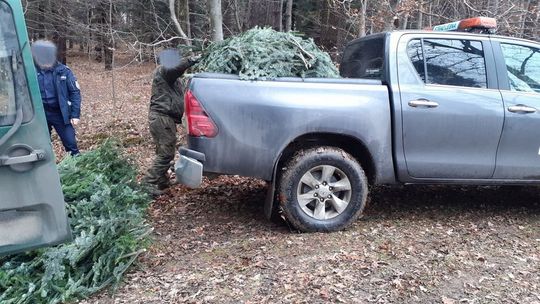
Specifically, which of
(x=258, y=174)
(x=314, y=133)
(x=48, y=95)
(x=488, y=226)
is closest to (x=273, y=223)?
(x=258, y=174)

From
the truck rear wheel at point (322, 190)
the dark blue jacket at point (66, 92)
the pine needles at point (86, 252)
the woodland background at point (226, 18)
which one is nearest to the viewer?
the pine needles at point (86, 252)

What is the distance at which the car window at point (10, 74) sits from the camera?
2781mm

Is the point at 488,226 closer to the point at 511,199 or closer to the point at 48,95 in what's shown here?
the point at 511,199

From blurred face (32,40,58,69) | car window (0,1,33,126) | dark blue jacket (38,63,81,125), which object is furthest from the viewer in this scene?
dark blue jacket (38,63,81,125)

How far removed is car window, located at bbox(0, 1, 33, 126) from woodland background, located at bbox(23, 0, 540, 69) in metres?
2.53

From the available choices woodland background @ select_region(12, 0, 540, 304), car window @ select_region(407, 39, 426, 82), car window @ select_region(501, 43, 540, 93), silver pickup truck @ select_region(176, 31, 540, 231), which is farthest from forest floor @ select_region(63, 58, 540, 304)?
car window @ select_region(407, 39, 426, 82)

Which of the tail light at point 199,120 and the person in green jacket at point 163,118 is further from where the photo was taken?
the person in green jacket at point 163,118

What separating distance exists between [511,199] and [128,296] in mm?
4458

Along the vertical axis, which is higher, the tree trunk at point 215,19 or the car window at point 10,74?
the tree trunk at point 215,19

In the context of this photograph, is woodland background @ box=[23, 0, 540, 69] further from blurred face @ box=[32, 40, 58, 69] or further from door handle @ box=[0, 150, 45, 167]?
door handle @ box=[0, 150, 45, 167]

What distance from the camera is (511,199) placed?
221 inches

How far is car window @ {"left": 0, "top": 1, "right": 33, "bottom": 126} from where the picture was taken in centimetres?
278

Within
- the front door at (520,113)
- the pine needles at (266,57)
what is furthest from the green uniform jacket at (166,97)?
the front door at (520,113)

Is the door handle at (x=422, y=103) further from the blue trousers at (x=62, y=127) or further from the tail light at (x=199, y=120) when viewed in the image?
the blue trousers at (x=62, y=127)
